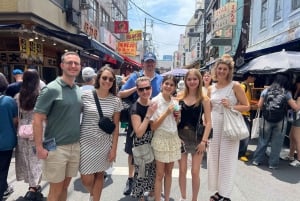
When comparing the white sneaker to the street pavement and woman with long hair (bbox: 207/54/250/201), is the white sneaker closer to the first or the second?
the street pavement

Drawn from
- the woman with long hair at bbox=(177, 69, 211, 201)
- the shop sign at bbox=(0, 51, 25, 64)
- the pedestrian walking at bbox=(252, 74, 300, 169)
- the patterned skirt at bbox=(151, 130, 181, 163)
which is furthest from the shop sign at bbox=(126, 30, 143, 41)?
the patterned skirt at bbox=(151, 130, 181, 163)

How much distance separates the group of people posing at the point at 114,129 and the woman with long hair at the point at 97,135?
1 centimetres

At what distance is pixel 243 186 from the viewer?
4.68 m

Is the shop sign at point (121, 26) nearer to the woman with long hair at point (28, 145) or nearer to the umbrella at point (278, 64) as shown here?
the umbrella at point (278, 64)

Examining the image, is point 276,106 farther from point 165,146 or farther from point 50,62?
point 50,62

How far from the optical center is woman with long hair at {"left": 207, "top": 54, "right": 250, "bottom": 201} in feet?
12.0

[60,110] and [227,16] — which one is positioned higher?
[227,16]

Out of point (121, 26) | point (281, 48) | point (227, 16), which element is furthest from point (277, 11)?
point (121, 26)

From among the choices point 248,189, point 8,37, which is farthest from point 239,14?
point 248,189

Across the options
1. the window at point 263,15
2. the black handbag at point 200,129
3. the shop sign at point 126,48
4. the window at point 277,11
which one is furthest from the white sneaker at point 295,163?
the shop sign at point 126,48

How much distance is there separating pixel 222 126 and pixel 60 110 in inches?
82.2

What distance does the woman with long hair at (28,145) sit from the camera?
376 centimetres

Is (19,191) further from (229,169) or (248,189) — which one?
(248,189)

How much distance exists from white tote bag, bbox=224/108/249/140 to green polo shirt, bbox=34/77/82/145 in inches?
74.2
